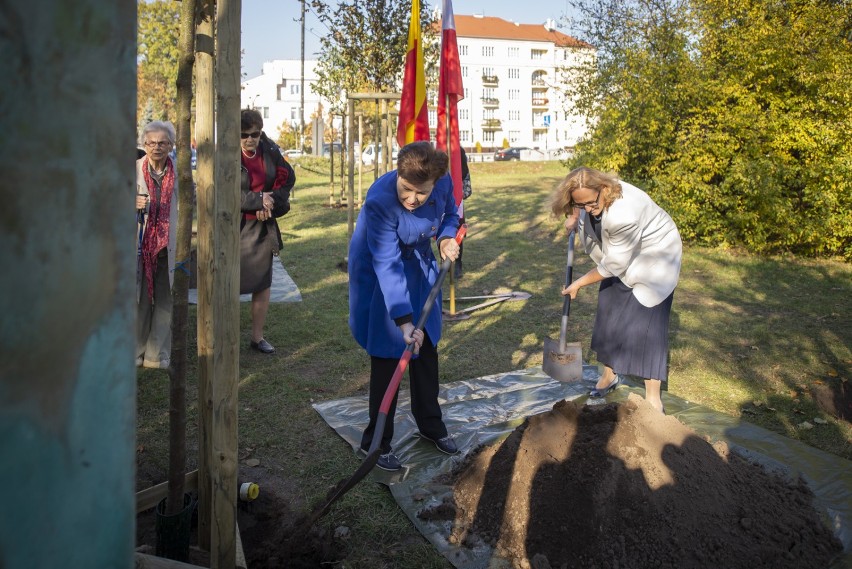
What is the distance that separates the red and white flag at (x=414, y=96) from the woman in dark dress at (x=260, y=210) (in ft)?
4.69

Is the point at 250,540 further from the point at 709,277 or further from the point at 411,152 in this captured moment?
the point at 709,277

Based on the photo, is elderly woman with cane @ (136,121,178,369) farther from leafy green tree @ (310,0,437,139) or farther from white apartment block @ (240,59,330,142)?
white apartment block @ (240,59,330,142)

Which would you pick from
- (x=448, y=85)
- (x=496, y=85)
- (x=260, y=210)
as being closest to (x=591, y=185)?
(x=260, y=210)

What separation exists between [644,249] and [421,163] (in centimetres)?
177

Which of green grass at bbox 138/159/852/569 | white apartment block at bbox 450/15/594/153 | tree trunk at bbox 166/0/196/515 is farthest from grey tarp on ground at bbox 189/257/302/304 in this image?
white apartment block at bbox 450/15/594/153

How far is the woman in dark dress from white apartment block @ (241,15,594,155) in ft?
241

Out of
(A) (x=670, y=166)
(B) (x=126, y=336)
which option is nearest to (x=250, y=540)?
(B) (x=126, y=336)

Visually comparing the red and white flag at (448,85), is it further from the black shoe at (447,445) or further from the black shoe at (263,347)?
the black shoe at (447,445)

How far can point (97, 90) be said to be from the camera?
907mm

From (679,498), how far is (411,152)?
2020 millimetres

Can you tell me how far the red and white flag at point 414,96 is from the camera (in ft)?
21.9

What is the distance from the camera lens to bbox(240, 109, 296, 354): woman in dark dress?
18.2 feet

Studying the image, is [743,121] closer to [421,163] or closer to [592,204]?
[592,204]

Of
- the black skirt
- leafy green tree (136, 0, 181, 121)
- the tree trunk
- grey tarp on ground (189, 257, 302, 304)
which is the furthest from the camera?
leafy green tree (136, 0, 181, 121)
